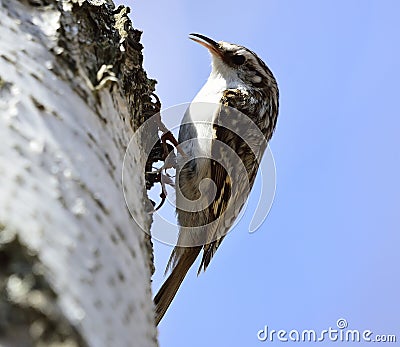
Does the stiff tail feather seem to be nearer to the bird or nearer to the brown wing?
the bird

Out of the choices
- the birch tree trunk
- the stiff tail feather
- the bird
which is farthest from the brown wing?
the birch tree trunk

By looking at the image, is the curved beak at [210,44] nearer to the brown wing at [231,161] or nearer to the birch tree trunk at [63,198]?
the brown wing at [231,161]

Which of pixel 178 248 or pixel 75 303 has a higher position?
pixel 75 303

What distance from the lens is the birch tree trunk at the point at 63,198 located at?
0.61m

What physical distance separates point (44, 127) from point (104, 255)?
189mm

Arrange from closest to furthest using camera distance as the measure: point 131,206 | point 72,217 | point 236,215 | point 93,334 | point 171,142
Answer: point 93,334, point 72,217, point 131,206, point 171,142, point 236,215

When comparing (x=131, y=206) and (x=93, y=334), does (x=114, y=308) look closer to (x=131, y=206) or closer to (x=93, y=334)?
(x=93, y=334)

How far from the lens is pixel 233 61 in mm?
2705

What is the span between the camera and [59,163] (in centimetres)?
77

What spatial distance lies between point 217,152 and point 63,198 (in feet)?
5.50

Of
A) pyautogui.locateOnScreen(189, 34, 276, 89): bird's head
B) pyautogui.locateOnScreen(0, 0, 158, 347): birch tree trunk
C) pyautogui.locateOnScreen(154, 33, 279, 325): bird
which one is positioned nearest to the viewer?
pyautogui.locateOnScreen(0, 0, 158, 347): birch tree trunk

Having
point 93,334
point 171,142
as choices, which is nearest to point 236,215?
point 171,142

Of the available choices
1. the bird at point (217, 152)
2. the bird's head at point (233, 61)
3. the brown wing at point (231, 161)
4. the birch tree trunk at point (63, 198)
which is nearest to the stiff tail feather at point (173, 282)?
the bird at point (217, 152)

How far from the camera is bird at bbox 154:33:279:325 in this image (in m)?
2.33
